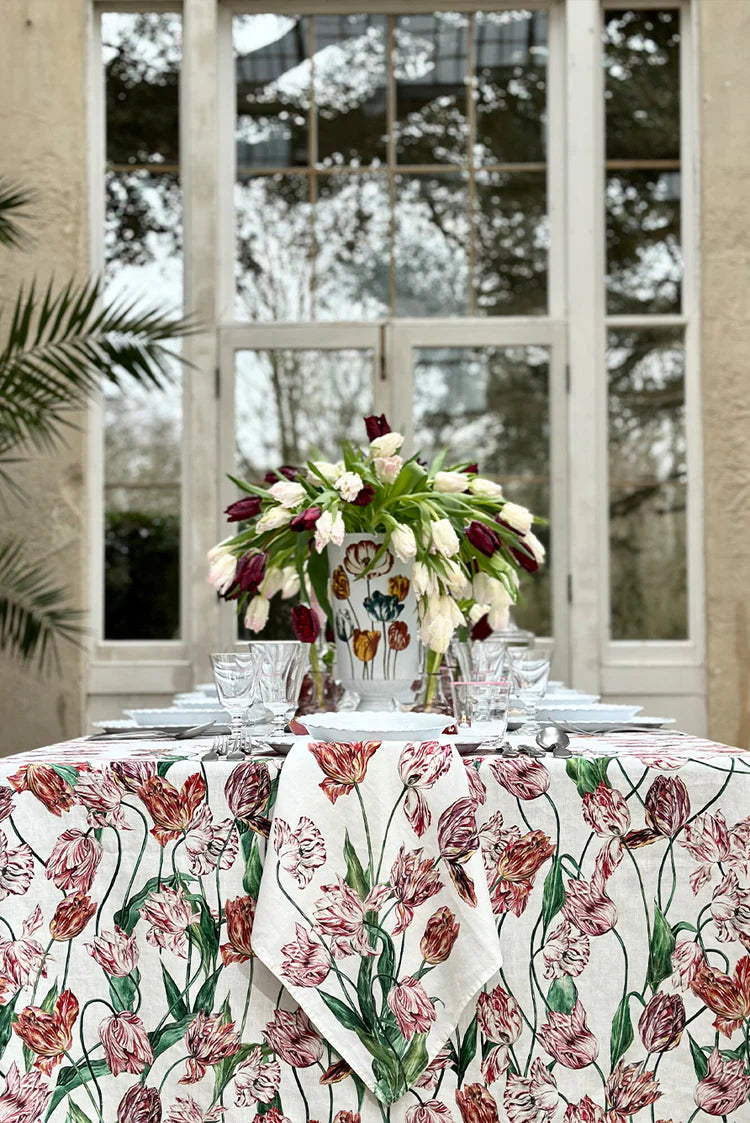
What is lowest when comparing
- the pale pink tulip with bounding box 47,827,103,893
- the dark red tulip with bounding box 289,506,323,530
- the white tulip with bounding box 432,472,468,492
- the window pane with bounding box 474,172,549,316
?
the pale pink tulip with bounding box 47,827,103,893

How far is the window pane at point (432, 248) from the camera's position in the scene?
4.44 metres

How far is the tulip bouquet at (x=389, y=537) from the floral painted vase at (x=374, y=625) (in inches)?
0.4

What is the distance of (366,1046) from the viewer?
1.27 metres

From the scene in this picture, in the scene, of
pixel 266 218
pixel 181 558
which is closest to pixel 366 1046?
pixel 181 558

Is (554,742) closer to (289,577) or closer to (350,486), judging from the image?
(350,486)

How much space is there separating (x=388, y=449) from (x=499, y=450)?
8.29 ft

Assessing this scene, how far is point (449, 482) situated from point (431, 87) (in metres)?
3.02

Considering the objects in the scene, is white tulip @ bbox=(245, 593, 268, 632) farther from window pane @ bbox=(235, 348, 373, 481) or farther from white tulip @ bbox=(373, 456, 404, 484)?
window pane @ bbox=(235, 348, 373, 481)

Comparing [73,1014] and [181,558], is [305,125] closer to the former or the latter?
[181,558]

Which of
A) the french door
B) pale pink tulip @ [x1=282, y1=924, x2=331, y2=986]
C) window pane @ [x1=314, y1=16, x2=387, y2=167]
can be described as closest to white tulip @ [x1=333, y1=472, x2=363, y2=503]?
pale pink tulip @ [x1=282, y1=924, x2=331, y2=986]

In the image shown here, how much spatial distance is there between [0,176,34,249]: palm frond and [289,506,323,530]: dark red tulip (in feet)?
7.90

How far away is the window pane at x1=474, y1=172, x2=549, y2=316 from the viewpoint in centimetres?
444

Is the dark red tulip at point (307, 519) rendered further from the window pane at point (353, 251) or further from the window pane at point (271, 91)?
the window pane at point (271, 91)

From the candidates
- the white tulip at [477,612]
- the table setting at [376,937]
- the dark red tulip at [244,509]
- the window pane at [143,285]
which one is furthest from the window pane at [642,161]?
the table setting at [376,937]
